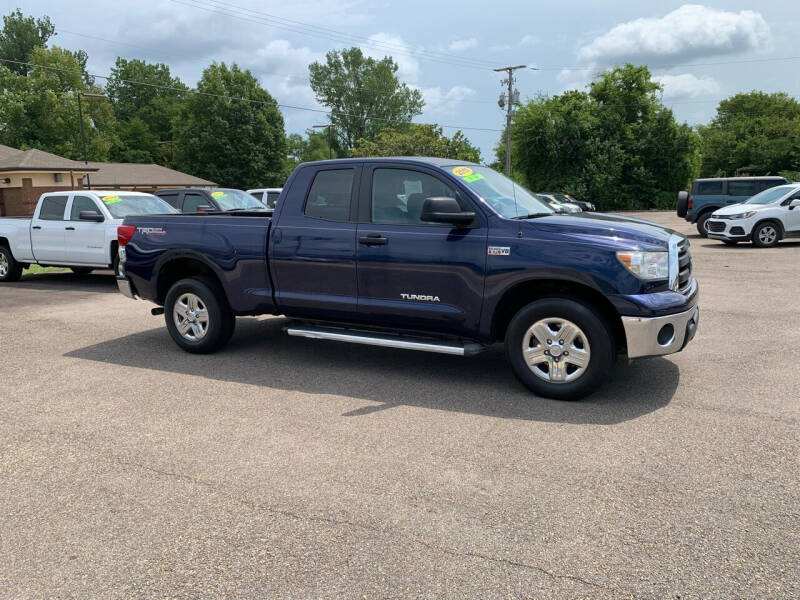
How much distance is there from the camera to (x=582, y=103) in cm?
5222

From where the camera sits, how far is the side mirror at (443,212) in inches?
216

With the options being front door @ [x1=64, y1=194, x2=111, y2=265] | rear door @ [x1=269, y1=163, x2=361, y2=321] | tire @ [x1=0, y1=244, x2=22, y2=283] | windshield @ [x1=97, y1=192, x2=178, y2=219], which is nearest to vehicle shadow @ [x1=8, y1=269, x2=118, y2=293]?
tire @ [x1=0, y1=244, x2=22, y2=283]

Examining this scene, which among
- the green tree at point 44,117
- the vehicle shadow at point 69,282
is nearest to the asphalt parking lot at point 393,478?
the vehicle shadow at point 69,282

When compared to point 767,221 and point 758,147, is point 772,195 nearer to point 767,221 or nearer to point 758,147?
point 767,221

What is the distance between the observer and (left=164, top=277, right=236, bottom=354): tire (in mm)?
7016

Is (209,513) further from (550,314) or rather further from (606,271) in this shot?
(606,271)

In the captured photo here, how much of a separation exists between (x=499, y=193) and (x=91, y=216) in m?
8.70

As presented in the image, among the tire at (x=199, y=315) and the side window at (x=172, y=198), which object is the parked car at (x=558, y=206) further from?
the side window at (x=172, y=198)

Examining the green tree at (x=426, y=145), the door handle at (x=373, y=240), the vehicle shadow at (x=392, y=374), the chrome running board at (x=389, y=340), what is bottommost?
the vehicle shadow at (x=392, y=374)

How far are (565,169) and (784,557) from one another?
51.4 m

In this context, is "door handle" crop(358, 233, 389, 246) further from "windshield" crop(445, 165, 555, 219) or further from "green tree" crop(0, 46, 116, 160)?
"green tree" crop(0, 46, 116, 160)

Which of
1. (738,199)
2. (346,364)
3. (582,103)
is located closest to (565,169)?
(582,103)

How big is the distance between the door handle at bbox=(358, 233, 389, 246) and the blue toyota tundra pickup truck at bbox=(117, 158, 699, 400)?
0.01 metres

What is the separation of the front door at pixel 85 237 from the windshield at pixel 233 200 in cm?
307
